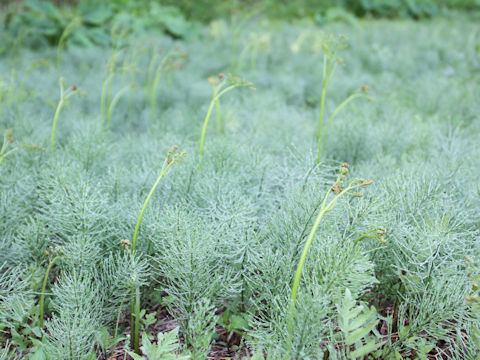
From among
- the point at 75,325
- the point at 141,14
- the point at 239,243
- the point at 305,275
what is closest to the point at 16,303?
the point at 75,325

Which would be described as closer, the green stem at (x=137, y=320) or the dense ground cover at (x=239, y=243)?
the dense ground cover at (x=239, y=243)

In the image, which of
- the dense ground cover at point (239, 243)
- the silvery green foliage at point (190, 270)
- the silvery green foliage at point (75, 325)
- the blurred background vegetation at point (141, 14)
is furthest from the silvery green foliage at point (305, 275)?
the blurred background vegetation at point (141, 14)

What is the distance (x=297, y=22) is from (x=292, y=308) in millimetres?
6884

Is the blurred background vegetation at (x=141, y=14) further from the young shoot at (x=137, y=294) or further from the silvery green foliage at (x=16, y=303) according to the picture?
the silvery green foliage at (x=16, y=303)

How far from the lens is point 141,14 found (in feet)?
20.2

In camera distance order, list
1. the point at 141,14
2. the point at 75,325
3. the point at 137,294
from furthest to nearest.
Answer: the point at 141,14
the point at 137,294
the point at 75,325

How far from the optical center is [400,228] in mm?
1338

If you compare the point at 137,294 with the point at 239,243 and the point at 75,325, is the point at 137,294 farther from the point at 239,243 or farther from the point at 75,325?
the point at 239,243

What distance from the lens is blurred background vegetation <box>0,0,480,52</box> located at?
16.6 feet

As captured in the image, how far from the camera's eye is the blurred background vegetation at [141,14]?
5.05 meters

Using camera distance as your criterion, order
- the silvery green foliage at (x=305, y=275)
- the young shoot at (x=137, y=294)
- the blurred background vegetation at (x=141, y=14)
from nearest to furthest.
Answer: the silvery green foliage at (x=305, y=275), the young shoot at (x=137, y=294), the blurred background vegetation at (x=141, y=14)

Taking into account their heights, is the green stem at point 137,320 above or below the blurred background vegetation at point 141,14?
below

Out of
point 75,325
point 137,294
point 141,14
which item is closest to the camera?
point 75,325

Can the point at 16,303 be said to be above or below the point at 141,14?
below
